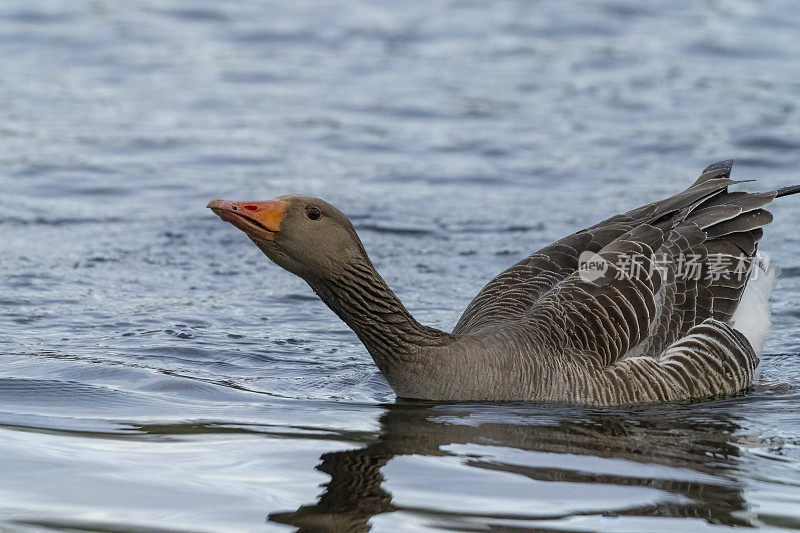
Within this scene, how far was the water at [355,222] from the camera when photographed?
6285mm

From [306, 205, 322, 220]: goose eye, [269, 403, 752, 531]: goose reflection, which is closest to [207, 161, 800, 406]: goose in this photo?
[306, 205, 322, 220]: goose eye

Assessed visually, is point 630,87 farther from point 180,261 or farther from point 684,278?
point 684,278

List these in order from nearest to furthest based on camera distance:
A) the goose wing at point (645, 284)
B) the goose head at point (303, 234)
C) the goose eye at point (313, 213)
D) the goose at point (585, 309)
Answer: the goose head at point (303, 234) → the goose eye at point (313, 213) → the goose at point (585, 309) → the goose wing at point (645, 284)

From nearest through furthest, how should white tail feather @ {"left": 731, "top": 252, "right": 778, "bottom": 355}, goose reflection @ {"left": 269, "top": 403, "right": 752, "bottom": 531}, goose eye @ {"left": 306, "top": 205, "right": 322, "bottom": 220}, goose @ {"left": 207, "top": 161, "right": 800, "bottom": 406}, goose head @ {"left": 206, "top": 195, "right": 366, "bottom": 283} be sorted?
goose reflection @ {"left": 269, "top": 403, "right": 752, "bottom": 531}
goose head @ {"left": 206, "top": 195, "right": 366, "bottom": 283}
goose eye @ {"left": 306, "top": 205, "right": 322, "bottom": 220}
goose @ {"left": 207, "top": 161, "right": 800, "bottom": 406}
white tail feather @ {"left": 731, "top": 252, "right": 778, "bottom": 355}

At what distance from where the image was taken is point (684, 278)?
8.58 meters

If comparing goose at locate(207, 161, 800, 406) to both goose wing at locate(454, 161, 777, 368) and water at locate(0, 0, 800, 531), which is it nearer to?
goose wing at locate(454, 161, 777, 368)

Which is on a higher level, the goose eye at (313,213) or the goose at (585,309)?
the goose eye at (313,213)

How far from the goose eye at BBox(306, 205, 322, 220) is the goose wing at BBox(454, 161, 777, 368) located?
1.66 metres

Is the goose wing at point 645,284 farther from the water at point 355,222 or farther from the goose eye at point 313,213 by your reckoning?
the goose eye at point 313,213

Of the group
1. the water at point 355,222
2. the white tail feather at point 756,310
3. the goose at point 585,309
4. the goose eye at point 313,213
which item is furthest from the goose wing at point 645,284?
the goose eye at point 313,213

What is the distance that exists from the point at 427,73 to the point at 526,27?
3274mm

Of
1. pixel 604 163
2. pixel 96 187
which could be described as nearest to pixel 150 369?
pixel 96 187

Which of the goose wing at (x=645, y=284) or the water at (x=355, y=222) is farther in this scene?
the goose wing at (x=645, y=284)

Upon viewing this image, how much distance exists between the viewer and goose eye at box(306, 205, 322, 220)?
723 cm
